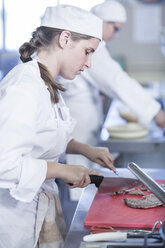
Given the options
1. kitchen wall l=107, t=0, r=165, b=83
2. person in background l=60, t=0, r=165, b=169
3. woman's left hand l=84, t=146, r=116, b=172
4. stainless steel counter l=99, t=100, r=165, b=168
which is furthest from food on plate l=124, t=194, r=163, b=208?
kitchen wall l=107, t=0, r=165, b=83

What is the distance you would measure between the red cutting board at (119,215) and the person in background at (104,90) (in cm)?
144

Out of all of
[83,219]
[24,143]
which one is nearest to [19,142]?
[24,143]

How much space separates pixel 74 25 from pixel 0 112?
1.41ft

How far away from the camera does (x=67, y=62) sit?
1.59 meters

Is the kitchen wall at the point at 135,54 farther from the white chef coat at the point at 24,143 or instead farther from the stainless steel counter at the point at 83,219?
the white chef coat at the point at 24,143

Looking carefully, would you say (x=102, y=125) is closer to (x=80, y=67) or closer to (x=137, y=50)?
(x=80, y=67)

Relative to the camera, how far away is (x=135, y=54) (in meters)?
5.64

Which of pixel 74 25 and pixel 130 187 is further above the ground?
pixel 74 25

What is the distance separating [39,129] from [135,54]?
429cm

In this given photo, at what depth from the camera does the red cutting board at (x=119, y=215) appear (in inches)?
52.8

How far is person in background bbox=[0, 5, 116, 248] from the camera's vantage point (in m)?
1.36

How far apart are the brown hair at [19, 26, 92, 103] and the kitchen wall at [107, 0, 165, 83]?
3.95m

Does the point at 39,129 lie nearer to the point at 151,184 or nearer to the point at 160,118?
the point at 151,184

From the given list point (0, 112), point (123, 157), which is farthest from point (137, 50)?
point (0, 112)
